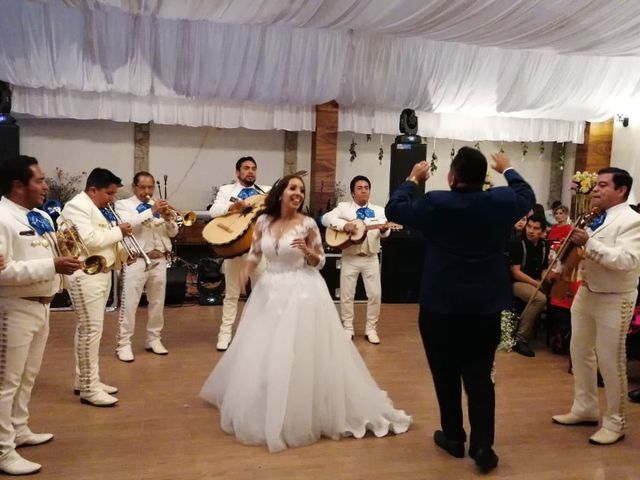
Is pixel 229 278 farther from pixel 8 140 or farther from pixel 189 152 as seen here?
pixel 189 152

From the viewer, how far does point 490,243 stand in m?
3.24

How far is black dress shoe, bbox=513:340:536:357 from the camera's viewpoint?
5859 mm

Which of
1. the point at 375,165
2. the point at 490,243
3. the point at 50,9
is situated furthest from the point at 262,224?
the point at 375,165

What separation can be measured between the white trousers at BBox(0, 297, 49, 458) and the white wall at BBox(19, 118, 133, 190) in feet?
21.4

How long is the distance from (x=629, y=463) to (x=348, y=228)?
10.2ft

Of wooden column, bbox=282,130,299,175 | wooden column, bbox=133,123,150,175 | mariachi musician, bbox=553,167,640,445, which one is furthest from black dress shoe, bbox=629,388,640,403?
wooden column, bbox=133,123,150,175

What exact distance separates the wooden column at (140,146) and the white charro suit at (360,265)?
14.9ft

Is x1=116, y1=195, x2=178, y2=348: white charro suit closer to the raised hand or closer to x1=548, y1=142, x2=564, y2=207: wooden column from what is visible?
the raised hand

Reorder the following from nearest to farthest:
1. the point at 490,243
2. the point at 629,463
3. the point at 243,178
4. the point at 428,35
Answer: the point at 490,243
the point at 629,463
the point at 243,178
the point at 428,35

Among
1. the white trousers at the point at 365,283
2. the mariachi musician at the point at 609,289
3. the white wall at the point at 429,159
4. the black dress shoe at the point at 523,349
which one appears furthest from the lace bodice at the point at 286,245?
the white wall at the point at 429,159

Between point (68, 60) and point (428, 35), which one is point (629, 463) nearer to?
point (428, 35)

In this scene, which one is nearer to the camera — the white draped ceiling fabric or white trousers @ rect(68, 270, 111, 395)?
white trousers @ rect(68, 270, 111, 395)

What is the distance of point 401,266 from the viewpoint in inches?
324

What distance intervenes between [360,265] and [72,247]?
10.2ft
